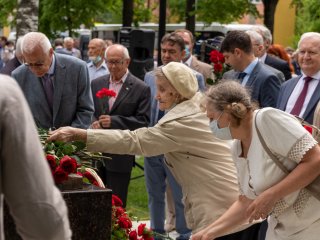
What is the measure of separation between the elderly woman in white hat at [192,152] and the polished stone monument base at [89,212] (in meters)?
0.85

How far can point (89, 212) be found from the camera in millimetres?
4922

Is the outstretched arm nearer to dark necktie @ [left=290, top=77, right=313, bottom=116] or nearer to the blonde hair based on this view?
the blonde hair

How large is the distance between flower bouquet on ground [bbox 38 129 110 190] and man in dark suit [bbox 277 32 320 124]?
2.27m

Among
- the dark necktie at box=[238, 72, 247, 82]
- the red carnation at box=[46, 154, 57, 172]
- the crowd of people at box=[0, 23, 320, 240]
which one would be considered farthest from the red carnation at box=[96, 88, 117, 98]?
the red carnation at box=[46, 154, 57, 172]

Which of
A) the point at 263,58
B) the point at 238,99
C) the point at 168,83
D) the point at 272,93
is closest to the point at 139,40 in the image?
the point at 263,58

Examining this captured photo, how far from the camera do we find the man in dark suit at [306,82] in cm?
754

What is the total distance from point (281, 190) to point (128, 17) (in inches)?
848

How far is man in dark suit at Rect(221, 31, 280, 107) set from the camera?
7.94 meters

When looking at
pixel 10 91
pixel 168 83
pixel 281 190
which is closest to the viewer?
pixel 10 91

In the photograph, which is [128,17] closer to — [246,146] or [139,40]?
[139,40]

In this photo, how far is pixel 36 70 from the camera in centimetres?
751

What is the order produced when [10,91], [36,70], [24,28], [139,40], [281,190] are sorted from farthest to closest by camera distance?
[139,40], [24,28], [36,70], [281,190], [10,91]

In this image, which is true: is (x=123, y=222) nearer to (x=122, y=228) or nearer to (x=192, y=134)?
(x=122, y=228)

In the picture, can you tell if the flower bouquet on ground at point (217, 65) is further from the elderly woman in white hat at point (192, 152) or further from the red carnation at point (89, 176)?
the red carnation at point (89, 176)
